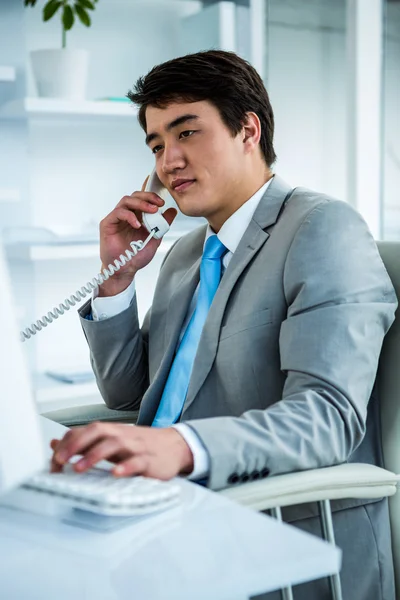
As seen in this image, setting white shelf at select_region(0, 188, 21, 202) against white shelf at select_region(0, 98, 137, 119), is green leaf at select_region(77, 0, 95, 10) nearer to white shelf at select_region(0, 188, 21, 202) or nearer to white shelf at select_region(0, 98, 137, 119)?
white shelf at select_region(0, 98, 137, 119)

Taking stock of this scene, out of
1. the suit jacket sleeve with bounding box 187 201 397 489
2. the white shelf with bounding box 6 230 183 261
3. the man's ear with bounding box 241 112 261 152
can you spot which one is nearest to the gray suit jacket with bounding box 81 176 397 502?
the suit jacket sleeve with bounding box 187 201 397 489

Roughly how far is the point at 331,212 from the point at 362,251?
9 cm

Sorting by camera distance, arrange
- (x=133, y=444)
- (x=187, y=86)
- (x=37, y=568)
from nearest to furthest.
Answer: (x=37, y=568) → (x=133, y=444) → (x=187, y=86)

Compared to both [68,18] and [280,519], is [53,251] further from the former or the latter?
[280,519]

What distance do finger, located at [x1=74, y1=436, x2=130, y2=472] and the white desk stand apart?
0.08 metres

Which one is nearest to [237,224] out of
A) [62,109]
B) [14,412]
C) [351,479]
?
[351,479]

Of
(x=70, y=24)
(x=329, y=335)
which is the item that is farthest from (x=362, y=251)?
(x=70, y=24)

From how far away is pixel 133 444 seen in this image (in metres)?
0.92

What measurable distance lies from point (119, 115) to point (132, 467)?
2206mm

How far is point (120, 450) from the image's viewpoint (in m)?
0.91

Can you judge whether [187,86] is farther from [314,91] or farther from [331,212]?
[314,91]

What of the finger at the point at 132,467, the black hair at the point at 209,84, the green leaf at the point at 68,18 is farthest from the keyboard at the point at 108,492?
the green leaf at the point at 68,18

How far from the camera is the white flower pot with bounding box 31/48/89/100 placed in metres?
2.79

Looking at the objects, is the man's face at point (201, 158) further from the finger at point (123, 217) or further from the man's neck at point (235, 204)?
the finger at point (123, 217)
